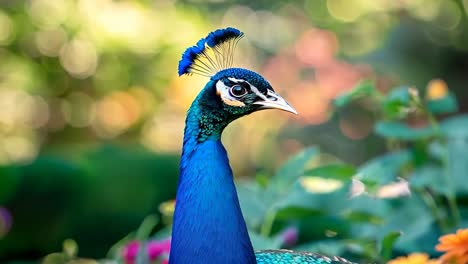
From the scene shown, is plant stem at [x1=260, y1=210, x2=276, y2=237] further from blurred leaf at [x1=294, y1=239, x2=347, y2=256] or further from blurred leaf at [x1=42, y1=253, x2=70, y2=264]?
blurred leaf at [x1=42, y1=253, x2=70, y2=264]

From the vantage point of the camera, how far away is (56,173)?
5215 mm

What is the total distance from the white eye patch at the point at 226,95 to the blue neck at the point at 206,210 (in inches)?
2.3

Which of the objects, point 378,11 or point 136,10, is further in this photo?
point 378,11

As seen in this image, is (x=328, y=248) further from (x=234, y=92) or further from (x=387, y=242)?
(x=234, y=92)

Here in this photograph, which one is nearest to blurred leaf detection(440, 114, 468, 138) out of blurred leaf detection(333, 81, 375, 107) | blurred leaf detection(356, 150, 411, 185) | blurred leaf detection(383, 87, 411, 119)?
blurred leaf detection(356, 150, 411, 185)

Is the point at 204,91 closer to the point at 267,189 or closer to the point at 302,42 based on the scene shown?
the point at 267,189

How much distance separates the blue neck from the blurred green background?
11.1ft

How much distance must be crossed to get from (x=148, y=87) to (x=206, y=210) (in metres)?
6.78

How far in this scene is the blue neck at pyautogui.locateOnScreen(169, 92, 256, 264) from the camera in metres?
1.60

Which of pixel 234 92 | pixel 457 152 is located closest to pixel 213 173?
pixel 234 92

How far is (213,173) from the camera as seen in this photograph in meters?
1.63

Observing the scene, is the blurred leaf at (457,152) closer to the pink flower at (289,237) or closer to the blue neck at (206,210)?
the pink flower at (289,237)

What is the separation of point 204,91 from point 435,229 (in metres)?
1.07

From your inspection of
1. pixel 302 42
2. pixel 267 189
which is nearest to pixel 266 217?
pixel 267 189
